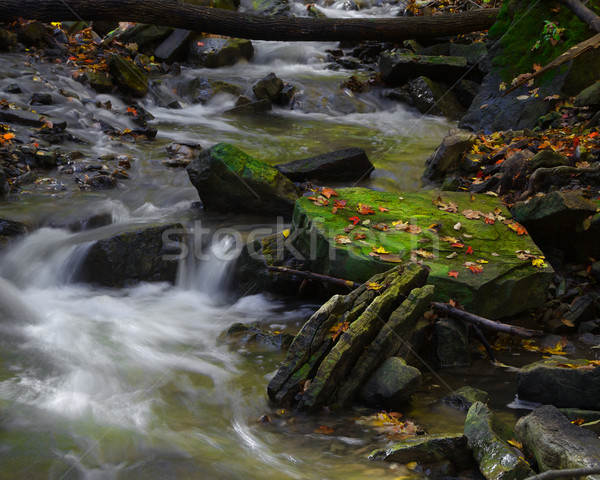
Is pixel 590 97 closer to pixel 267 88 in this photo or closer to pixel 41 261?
pixel 267 88

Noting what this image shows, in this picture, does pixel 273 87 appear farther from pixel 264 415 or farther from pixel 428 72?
pixel 264 415

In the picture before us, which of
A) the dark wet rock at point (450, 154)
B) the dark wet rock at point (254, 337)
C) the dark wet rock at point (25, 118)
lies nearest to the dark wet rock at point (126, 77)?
the dark wet rock at point (25, 118)

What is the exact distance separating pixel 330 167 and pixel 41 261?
15.1 ft

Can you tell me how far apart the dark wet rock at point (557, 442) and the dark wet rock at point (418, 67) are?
1160 cm

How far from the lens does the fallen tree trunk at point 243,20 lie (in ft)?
41.5

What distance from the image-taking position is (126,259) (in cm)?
695

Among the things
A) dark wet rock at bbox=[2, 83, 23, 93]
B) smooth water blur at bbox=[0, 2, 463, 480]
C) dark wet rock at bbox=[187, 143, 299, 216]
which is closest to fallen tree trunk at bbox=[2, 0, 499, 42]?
smooth water blur at bbox=[0, 2, 463, 480]

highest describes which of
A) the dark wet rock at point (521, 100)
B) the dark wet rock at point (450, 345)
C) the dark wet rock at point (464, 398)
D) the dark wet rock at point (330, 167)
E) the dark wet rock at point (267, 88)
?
the dark wet rock at point (267, 88)

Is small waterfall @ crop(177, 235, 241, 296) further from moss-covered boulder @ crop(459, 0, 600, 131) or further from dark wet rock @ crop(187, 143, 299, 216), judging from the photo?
moss-covered boulder @ crop(459, 0, 600, 131)

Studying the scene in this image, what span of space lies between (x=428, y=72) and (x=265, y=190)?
8.02 metres

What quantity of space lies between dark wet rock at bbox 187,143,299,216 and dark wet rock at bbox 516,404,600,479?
5072mm

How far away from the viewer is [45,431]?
3.88 meters

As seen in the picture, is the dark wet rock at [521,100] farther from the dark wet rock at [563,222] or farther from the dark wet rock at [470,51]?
the dark wet rock at [563,222]

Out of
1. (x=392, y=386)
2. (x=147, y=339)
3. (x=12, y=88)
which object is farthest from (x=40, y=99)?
(x=392, y=386)
